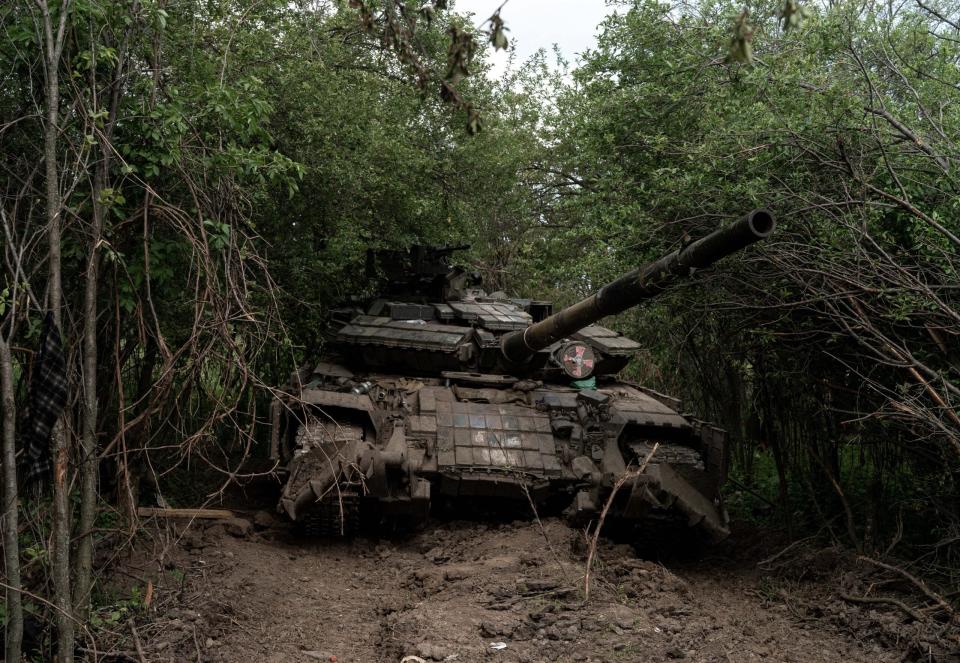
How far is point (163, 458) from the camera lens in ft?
34.2

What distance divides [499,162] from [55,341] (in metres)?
10.2

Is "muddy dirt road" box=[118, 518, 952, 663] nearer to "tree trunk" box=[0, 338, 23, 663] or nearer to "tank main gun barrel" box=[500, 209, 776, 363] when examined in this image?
"tree trunk" box=[0, 338, 23, 663]

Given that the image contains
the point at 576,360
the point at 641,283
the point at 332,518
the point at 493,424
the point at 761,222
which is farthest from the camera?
the point at 576,360

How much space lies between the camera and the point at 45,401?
203 inches

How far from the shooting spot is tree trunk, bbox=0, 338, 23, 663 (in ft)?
16.0

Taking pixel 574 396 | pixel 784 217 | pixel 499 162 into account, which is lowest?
pixel 574 396

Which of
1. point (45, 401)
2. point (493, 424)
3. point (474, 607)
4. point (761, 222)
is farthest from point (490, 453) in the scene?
point (45, 401)

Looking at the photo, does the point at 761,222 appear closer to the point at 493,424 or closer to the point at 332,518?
the point at 493,424

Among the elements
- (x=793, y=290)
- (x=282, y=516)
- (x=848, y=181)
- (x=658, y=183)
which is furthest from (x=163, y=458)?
(x=848, y=181)

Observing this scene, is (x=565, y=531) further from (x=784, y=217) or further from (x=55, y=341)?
(x=55, y=341)

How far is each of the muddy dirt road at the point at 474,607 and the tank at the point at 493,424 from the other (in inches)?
18.8

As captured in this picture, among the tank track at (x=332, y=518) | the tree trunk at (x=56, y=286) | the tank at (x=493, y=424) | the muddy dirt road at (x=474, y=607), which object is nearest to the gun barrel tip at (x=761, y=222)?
the tank at (x=493, y=424)

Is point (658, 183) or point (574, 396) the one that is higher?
point (658, 183)

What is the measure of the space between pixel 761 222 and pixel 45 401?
465cm
